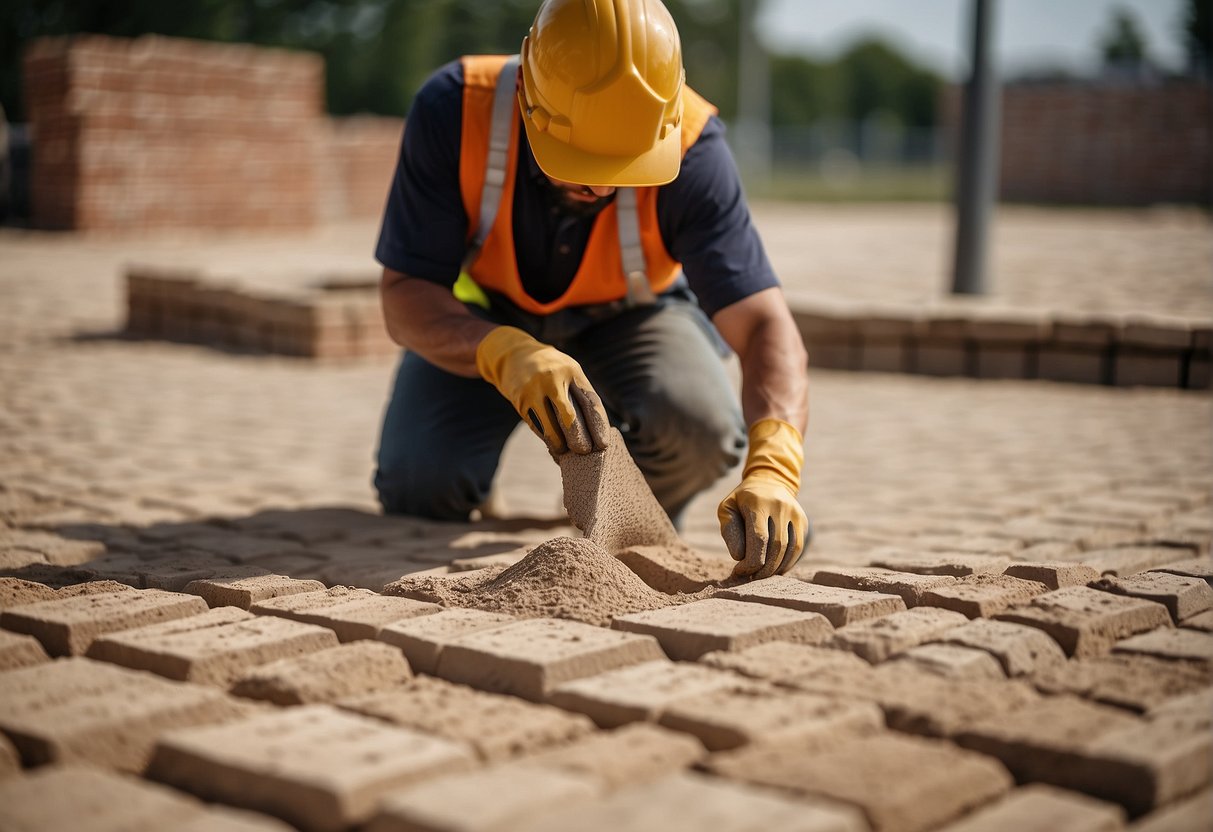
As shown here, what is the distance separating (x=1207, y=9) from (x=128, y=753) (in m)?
38.9

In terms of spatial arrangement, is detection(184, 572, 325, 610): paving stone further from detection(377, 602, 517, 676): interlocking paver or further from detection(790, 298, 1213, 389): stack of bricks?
detection(790, 298, 1213, 389): stack of bricks

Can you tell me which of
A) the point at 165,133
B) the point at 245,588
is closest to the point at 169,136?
the point at 165,133

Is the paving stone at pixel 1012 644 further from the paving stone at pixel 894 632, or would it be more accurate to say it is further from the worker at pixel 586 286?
the worker at pixel 586 286

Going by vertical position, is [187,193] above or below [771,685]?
above

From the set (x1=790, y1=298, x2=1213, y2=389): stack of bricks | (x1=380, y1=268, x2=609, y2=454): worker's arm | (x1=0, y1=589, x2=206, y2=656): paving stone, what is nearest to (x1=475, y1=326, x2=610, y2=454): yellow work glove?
(x1=380, y1=268, x2=609, y2=454): worker's arm

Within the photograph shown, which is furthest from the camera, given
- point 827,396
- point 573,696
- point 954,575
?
point 827,396

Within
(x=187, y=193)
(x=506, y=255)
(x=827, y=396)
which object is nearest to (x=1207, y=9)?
(x=187, y=193)

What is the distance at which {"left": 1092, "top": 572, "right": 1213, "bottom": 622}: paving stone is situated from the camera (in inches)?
99.6

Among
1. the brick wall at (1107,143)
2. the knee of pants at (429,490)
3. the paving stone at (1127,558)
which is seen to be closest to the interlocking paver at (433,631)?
the knee of pants at (429,490)

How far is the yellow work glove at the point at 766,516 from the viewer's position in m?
2.84

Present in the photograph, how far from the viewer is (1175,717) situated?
1.93 m

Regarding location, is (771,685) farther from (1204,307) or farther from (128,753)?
(1204,307)

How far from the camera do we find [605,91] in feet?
9.53

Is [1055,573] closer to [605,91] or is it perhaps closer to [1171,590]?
[1171,590]
